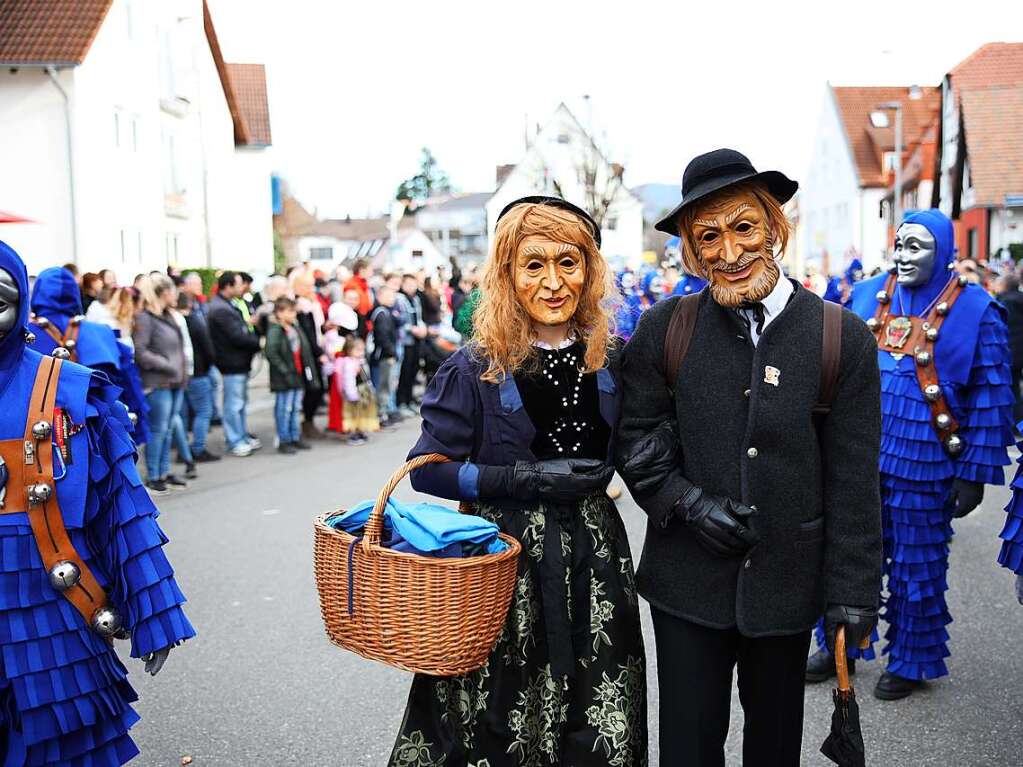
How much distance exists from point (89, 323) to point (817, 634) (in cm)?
547

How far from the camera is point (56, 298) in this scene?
7.60m

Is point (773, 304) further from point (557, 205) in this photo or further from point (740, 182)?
point (557, 205)

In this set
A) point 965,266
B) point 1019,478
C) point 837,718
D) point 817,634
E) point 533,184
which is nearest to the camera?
point 837,718

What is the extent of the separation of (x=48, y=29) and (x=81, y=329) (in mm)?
14727

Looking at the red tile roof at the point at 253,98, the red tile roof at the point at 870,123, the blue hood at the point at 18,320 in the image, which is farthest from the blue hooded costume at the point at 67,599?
the red tile roof at the point at 870,123

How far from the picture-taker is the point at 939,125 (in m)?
36.9

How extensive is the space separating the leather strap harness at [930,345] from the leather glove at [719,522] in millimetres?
2250

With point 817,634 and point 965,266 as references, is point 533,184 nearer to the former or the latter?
point 965,266

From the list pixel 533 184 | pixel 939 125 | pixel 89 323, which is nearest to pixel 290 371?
pixel 89 323

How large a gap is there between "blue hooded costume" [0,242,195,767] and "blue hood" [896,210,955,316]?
3.47 meters

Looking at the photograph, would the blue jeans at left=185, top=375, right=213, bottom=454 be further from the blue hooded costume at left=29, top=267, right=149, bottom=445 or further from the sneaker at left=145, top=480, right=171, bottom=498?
the blue hooded costume at left=29, top=267, right=149, bottom=445

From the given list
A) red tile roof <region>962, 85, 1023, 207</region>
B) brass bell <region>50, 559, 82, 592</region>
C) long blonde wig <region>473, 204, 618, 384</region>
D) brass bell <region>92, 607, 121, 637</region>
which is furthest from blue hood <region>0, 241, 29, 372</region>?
red tile roof <region>962, 85, 1023, 207</region>

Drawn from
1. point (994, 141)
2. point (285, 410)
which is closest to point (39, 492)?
point (285, 410)

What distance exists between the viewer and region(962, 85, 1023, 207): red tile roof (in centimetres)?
2988
